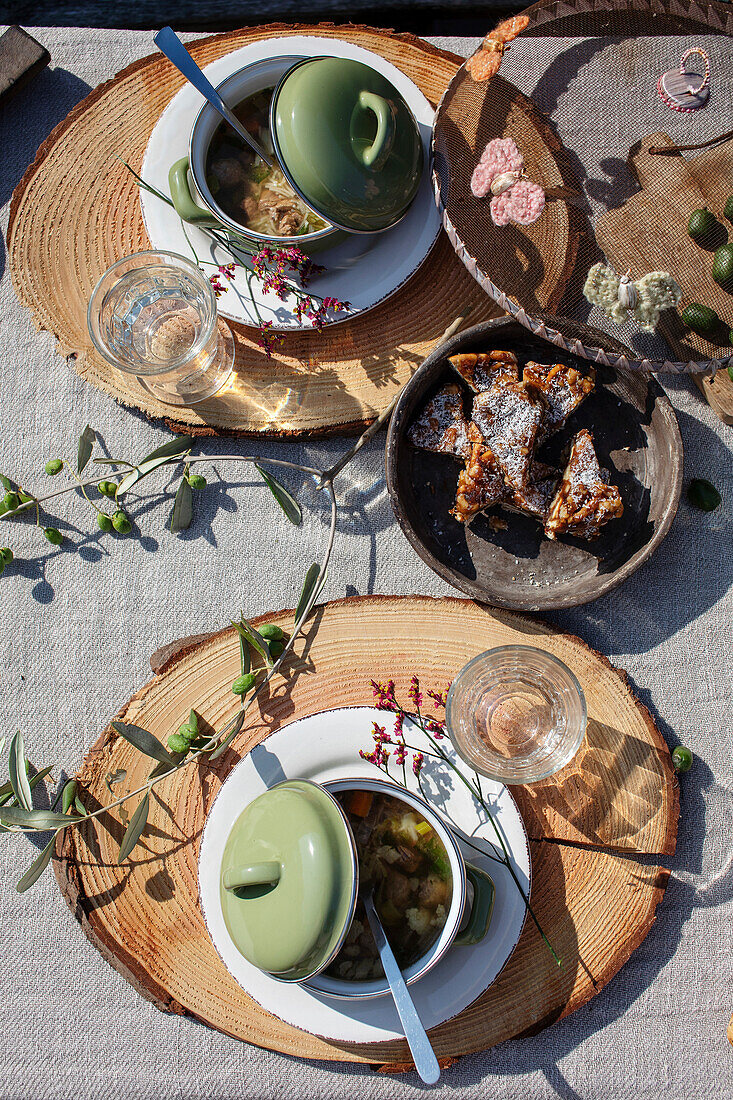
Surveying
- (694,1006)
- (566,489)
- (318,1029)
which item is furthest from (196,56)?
(694,1006)

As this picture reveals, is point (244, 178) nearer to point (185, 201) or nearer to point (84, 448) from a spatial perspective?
point (185, 201)

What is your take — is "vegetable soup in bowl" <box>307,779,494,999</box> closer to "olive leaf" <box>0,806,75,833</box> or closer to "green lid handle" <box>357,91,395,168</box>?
"olive leaf" <box>0,806,75,833</box>

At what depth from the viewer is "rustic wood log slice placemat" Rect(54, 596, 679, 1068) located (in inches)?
45.7

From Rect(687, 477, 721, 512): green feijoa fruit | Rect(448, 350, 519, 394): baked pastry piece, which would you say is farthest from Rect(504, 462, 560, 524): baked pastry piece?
Rect(687, 477, 721, 512): green feijoa fruit

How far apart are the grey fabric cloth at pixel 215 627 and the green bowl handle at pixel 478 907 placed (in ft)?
1.13

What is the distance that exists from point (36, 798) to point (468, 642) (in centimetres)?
79

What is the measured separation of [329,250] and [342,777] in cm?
81

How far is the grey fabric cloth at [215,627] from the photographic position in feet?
4.05

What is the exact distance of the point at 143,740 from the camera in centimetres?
111

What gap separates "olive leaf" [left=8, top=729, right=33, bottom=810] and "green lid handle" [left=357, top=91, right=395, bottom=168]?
39.4 inches

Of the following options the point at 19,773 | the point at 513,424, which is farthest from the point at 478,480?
the point at 19,773

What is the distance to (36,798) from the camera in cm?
129

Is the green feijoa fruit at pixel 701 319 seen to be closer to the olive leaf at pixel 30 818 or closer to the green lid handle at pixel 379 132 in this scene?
the green lid handle at pixel 379 132

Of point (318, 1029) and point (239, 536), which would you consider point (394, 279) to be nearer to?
point (239, 536)
